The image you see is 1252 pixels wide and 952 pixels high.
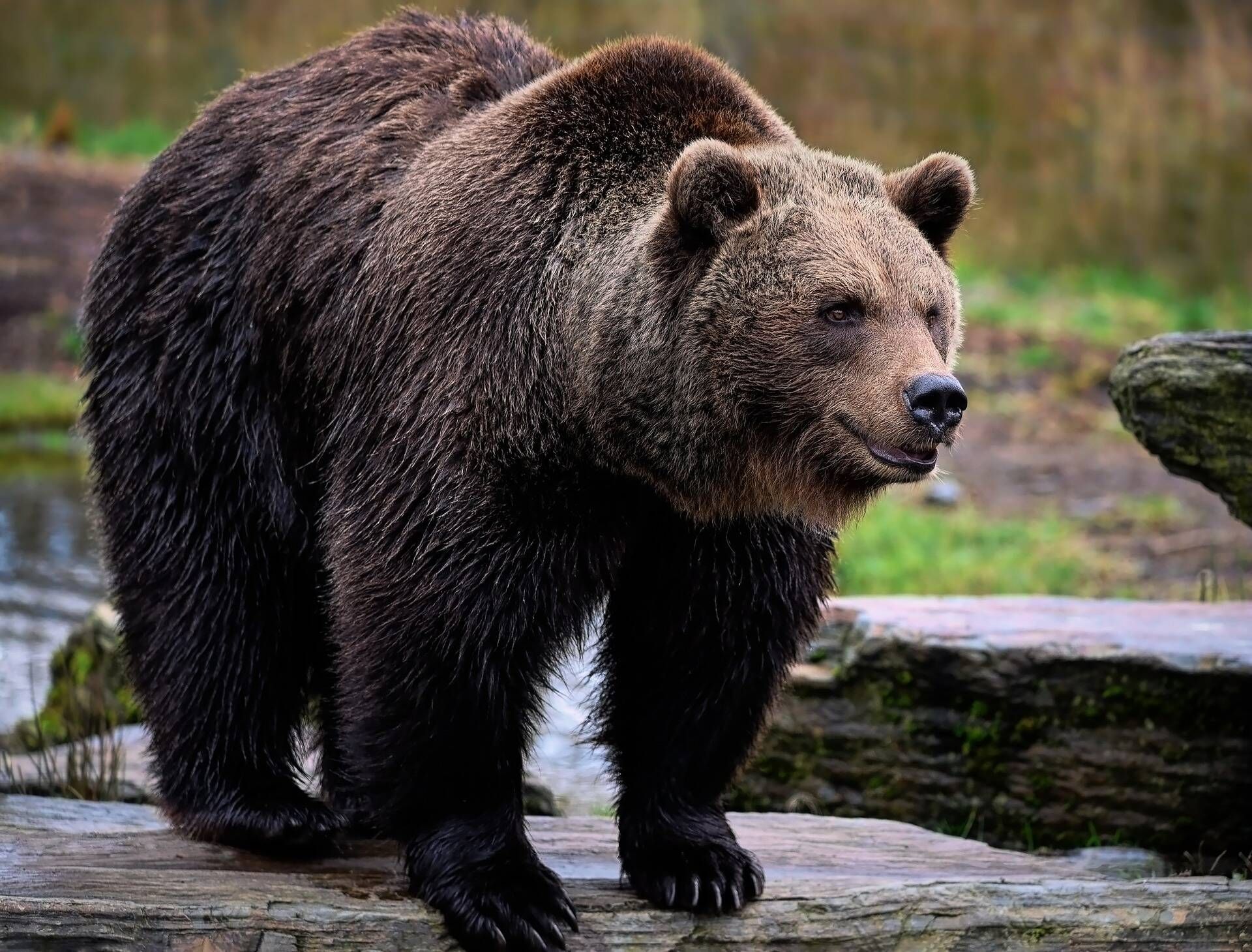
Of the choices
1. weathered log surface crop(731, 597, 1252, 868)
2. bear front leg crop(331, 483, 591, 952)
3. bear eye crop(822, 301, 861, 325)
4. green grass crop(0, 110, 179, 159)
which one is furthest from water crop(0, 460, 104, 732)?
green grass crop(0, 110, 179, 159)

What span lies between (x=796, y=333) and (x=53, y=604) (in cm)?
660

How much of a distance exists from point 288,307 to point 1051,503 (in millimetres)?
7164

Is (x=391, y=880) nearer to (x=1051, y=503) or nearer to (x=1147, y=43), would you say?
(x=1051, y=503)

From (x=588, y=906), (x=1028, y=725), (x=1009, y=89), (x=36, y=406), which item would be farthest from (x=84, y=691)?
(x=1009, y=89)

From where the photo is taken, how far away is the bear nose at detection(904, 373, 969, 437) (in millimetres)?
3701

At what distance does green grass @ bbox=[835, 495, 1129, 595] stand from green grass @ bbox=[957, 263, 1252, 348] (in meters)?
3.72

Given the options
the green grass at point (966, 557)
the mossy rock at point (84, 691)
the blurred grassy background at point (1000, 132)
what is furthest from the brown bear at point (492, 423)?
the blurred grassy background at point (1000, 132)

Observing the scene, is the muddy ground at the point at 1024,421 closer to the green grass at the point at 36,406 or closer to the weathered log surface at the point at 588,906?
the green grass at the point at 36,406

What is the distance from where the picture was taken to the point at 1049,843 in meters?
6.04

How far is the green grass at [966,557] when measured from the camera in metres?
→ 8.99

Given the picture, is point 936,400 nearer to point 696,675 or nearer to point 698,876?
point 696,675

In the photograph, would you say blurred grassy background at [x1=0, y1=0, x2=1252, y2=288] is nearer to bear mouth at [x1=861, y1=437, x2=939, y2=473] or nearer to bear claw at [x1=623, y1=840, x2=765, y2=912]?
bear claw at [x1=623, y1=840, x2=765, y2=912]

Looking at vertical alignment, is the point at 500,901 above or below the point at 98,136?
below

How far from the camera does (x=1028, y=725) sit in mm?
5949
